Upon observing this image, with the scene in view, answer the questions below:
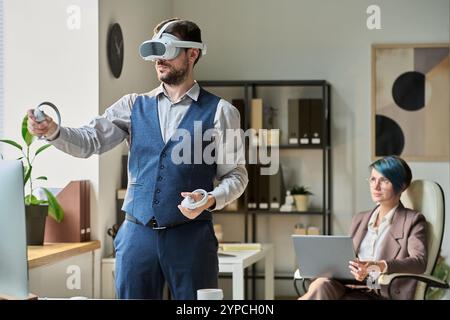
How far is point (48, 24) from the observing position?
66.2 inches

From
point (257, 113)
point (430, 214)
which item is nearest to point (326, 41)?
point (430, 214)

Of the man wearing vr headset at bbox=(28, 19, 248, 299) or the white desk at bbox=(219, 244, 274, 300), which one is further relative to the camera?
the white desk at bbox=(219, 244, 274, 300)

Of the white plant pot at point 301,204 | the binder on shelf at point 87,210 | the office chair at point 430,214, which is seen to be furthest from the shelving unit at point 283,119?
the binder on shelf at point 87,210

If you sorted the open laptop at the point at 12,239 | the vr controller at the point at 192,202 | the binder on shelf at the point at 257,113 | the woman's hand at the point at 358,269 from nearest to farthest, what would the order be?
the open laptop at the point at 12,239 → the vr controller at the point at 192,202 → the woman's hand at the point at 358,269 → the binder on shelf at the point at 257,113

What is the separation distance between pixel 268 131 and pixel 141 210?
1.21 meters

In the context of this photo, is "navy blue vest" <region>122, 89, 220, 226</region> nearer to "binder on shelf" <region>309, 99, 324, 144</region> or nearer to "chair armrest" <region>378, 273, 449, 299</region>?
"chair armrest" <region>378, 273, 449, 299</region>

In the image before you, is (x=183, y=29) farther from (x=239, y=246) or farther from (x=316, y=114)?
(x=316, y=114)

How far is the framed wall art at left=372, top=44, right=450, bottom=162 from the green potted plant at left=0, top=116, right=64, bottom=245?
833 mm

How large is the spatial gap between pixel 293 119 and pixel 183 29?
134 cm

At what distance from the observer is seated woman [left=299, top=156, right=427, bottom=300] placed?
1.73 meters

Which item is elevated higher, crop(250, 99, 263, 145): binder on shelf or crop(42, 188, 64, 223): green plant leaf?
crop(250, 99, 263, 145): binder on shelf

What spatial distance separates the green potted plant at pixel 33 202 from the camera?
1.86 meters

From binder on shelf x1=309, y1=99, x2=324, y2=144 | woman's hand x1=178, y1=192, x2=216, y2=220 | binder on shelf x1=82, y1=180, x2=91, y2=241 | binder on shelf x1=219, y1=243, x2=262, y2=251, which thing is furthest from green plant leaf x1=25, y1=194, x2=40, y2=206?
woman's hand x1=178, y1=192, x2=216, y2=220

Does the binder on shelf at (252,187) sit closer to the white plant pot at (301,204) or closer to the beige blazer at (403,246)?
the white plant pot at (301,204)
